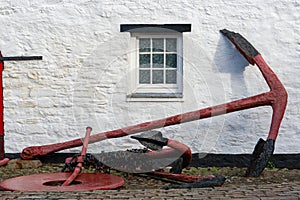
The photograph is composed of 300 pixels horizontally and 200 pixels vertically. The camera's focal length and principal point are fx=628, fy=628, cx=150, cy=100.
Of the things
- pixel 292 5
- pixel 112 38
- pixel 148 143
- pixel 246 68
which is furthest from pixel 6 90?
pixel 292 5

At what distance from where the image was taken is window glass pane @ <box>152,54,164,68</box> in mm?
9348

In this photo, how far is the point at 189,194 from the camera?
6.17m

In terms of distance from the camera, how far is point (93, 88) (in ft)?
30.0

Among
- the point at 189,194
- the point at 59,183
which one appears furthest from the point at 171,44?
the point at 189,194

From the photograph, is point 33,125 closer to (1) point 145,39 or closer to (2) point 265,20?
(1) point 145,39

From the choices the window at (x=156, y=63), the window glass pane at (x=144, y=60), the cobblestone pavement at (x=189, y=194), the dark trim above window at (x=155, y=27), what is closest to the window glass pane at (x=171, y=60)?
the window at (x=156, y=63)

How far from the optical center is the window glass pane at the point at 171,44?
9328mm

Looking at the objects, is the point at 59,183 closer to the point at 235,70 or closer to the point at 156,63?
the point at 156,63

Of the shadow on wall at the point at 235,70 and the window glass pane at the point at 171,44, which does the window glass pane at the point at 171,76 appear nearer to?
the window glass pane at the point at 171,44

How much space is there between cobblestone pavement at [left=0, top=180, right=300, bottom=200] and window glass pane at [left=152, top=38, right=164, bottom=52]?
10.7ft

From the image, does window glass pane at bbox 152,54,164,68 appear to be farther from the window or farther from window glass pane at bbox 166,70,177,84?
window glass pane at bbox 166,70,177,84

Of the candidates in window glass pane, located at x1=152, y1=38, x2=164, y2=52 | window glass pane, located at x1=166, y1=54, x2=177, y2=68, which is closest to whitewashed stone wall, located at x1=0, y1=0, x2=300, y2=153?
window glass pane, located at x1=166, y1=54, x2=177, y2=68

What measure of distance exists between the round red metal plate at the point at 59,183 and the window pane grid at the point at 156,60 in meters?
2.16

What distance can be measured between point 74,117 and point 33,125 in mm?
621
